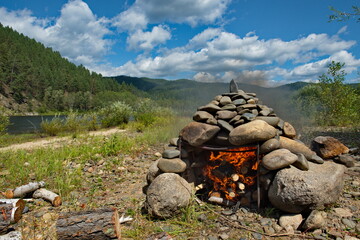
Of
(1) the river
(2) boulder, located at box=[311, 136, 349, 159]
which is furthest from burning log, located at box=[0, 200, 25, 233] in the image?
(1) the river

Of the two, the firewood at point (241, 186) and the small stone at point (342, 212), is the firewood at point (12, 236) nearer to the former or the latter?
the firewood at point (241, 186)

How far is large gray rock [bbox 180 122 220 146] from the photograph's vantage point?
160 inches

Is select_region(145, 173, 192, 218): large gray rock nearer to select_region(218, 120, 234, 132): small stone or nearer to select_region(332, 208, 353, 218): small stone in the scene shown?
select_region(218, 120, 234, 132): small stone

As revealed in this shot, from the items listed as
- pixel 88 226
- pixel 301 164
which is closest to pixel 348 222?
pixel 301 164

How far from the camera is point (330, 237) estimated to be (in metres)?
2.99

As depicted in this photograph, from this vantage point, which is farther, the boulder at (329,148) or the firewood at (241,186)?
the boulder at (329,148)

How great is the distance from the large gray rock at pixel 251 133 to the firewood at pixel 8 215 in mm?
3592

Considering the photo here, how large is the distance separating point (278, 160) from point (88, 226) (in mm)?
2878

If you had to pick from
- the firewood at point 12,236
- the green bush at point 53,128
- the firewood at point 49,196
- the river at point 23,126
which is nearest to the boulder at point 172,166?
the firewood at point 49,196

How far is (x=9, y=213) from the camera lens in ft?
11.2

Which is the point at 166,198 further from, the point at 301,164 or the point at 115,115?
the point at 115,115

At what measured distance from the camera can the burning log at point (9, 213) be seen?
3.28 m

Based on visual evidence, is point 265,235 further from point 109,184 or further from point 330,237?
point 109,184

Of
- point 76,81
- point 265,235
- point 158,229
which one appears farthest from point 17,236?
point 76,81
